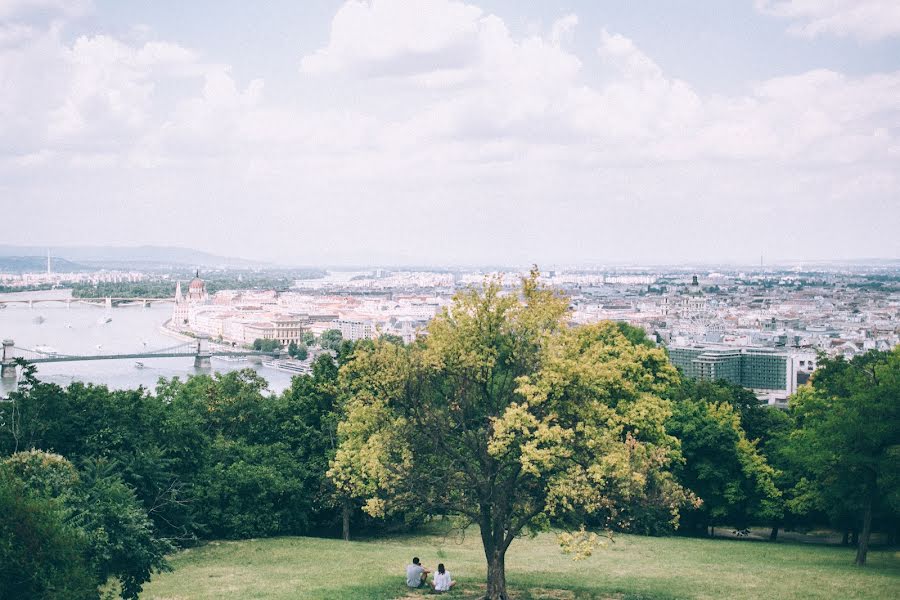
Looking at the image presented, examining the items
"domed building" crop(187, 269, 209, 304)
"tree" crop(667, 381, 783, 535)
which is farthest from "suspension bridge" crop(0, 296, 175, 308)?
"tree" crop(667, 381, 783, 535)

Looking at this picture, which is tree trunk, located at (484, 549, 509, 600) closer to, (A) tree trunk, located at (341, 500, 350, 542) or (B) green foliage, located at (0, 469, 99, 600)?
(B) green foliage, located at (0, 469, 99, 600)

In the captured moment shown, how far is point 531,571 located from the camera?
1415cm

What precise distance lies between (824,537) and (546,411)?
1424cm

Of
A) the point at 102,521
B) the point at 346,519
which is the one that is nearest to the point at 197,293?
the point at 346,519

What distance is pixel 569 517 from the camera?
1187 cm

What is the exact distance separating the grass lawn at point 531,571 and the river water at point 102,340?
23607 mm

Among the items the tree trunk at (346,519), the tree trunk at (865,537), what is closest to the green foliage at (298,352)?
the tree trunk at (346,519)

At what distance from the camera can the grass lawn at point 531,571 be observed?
12.0 m

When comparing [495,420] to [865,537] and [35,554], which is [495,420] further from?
[865,537]

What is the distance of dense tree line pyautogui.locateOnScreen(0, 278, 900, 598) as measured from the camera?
34.8ft

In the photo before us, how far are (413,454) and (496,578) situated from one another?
183 cm

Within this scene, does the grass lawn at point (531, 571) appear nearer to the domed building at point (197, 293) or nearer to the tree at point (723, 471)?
the tree at point (723, 471)

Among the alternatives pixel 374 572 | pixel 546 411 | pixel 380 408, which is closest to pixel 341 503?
pixel 374 572

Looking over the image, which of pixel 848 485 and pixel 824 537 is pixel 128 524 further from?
pixel 824 537
